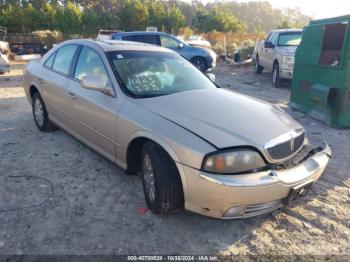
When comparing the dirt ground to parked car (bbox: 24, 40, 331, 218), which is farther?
the dirt ground

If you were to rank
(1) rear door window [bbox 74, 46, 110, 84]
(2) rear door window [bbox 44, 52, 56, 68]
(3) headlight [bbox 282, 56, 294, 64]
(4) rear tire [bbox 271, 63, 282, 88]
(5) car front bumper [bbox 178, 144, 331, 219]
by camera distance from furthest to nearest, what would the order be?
(4) rear tire [bbox 271, 63, 282, 88] < (3) headlight [bbox 282, 56, 294, 64] < (2) rear door window [bbox 44, 52, 56, 68] < (1) rear door window [bbox 74, 46, 110, 84] < (5) car front bumper [bbox 178, 144, 331, 219]

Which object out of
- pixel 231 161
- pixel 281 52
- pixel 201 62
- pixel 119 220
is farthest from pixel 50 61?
pixel 201 62

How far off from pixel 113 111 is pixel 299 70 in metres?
5.10

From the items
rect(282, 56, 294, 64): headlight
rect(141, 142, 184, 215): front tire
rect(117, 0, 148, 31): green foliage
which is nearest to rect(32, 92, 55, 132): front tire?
rect(141, 142, 184, 215): front tire

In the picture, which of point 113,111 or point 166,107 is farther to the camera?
point 113,111

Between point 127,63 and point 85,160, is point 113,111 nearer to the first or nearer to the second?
point 127,63

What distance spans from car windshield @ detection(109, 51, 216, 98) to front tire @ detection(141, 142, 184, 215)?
0.76 meters


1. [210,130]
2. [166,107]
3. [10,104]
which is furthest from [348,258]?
[10,104]

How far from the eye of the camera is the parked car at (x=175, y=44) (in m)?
12.0

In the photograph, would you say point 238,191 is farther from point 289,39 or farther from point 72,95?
point 289,39

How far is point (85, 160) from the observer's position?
4570 mm

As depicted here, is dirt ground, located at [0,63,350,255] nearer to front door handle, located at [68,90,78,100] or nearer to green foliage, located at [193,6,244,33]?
front door handle, located at [68,90,78,100]

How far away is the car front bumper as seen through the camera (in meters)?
2.66

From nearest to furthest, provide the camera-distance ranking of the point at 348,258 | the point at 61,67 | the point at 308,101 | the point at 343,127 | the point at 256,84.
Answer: the point at 348,258, the point at 61,67, the point at 343,127, the point at 308,101, the point at 256,84
